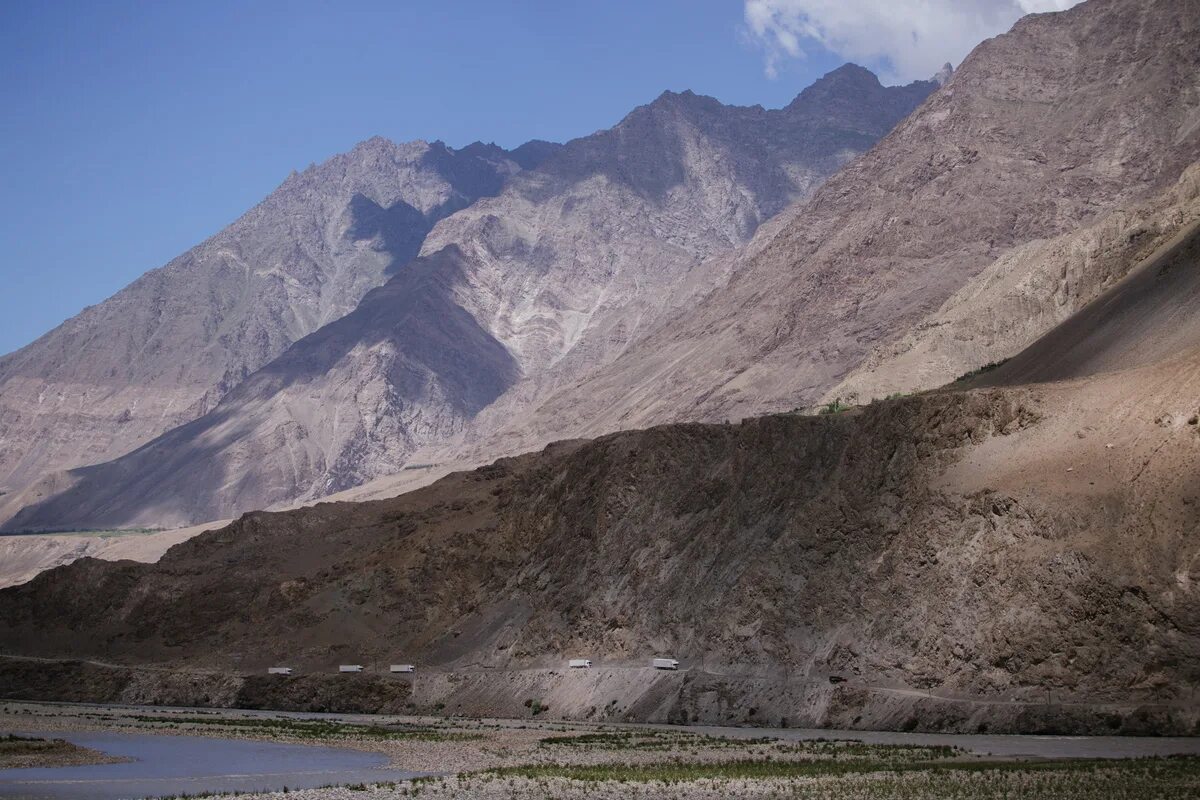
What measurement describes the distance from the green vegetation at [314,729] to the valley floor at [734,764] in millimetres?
156

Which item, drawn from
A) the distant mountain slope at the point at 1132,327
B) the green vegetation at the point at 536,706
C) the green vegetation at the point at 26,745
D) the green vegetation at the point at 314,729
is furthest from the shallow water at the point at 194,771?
the distant mountain slope at the point at 1132,327

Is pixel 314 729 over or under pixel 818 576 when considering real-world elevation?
over

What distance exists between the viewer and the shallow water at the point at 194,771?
130 ft

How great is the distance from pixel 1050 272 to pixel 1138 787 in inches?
3950

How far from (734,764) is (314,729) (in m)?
24.6

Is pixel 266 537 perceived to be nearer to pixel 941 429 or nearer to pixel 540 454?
pixel 540 454

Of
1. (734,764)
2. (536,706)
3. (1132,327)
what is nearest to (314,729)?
(536,706)

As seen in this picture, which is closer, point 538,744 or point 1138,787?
point 1138,787

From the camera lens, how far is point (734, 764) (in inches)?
1700

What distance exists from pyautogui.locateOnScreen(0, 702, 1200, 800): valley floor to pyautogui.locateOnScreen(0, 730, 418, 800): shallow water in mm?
1814

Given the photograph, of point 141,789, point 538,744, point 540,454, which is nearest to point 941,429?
point 538,744

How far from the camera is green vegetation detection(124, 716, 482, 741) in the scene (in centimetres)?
5875

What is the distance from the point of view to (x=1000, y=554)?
182ft

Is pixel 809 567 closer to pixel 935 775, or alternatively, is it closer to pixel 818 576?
pixel 818 576
